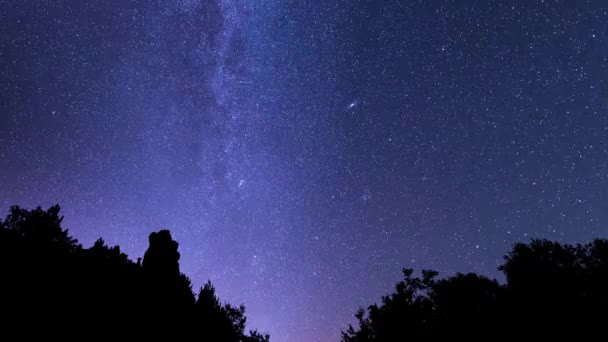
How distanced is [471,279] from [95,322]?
110ft

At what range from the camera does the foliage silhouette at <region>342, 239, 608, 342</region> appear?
20375 mm

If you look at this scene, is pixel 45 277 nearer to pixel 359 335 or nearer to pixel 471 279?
pixel 359 335

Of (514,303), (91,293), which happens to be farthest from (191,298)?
(514,303)

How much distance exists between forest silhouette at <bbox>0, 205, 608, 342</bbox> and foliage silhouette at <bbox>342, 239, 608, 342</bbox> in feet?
0.23

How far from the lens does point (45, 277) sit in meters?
19.5

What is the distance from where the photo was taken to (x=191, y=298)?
107 ft

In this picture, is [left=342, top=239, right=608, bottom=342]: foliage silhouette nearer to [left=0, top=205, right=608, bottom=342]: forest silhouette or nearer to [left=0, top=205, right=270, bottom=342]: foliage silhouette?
[left=0, top=205, right=608, bottom=342]: forest silhouette

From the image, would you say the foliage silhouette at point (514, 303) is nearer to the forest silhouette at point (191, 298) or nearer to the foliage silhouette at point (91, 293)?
the forest silhouette at point (191, 298)

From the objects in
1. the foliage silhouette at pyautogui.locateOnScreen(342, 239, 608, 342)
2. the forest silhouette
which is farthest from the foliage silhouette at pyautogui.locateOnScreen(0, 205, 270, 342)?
the foliage silhouette at pyautogui.locateOnScreen(342, 239, 608, 342)

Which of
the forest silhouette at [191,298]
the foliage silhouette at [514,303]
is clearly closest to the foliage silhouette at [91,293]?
the forest silhouette at [191,298]

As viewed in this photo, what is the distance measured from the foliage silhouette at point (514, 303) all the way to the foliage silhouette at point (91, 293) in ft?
58.8

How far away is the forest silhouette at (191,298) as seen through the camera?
18.6 meters

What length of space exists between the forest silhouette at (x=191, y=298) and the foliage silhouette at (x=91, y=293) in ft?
0.21

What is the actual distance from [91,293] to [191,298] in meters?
13.7
